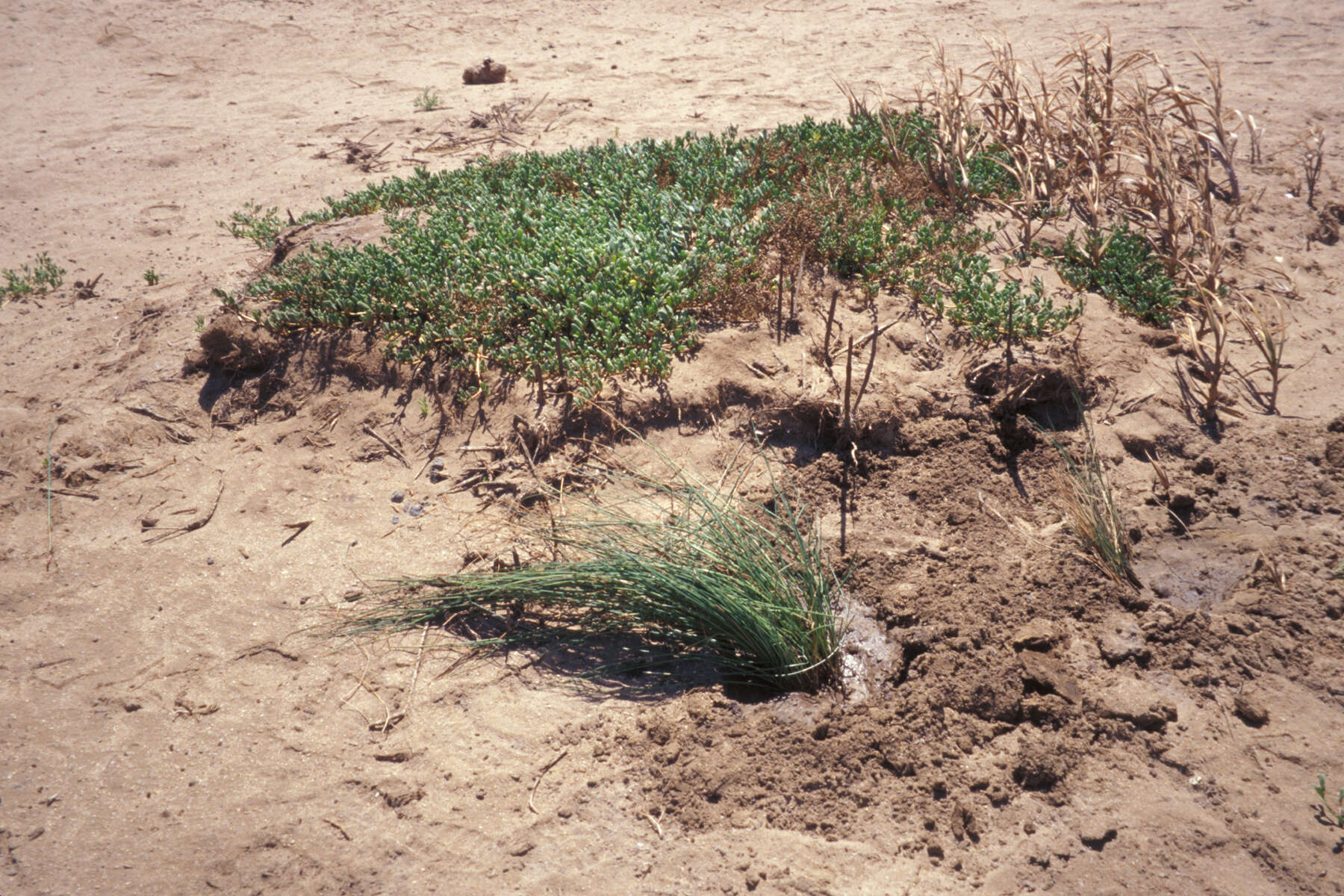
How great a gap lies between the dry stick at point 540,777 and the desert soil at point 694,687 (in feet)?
0.04

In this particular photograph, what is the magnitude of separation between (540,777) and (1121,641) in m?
2.05

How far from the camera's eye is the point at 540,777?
2592 mm

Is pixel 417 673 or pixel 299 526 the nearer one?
pixel 417 673

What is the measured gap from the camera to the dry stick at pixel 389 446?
378 centimetres

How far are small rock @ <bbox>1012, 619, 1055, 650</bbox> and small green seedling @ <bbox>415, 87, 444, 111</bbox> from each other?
6.38 meters

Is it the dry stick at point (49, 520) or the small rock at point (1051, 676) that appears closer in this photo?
the small rock at point (1051, 676)

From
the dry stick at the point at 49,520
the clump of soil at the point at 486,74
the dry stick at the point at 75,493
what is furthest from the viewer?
the clump of soil at the point at 486,74

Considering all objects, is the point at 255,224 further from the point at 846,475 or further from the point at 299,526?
the point at 846,475

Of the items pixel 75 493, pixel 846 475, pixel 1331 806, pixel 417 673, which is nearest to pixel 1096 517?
pixel 846 475

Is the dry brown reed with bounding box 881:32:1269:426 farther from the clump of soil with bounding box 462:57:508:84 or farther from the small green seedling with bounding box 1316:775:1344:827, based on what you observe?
the clump of soil with bounding box 462:57:508:84

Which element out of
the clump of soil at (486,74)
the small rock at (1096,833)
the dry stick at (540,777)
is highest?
the clump of soil at (486,74)

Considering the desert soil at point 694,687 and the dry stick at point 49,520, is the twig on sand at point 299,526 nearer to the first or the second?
the desert soil at point 694,687

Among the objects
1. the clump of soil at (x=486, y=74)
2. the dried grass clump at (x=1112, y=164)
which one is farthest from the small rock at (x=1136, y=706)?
the clump of soil at (x=486, y=74)

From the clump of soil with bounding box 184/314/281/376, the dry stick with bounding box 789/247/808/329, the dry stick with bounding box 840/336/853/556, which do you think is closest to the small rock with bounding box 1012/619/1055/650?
the dry stick with bounding box 840/336/853/556
